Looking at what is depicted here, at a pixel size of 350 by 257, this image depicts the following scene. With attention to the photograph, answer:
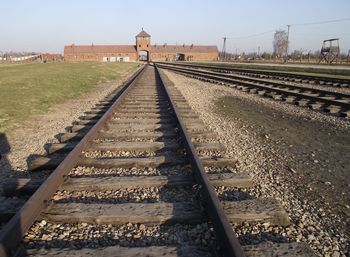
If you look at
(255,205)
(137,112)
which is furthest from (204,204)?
(137,112)

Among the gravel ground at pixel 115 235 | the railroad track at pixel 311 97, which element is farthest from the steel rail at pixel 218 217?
the railroad track at pixel 311 97

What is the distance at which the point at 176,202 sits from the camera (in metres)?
3.40

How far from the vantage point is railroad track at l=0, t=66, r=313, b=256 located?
2.62m

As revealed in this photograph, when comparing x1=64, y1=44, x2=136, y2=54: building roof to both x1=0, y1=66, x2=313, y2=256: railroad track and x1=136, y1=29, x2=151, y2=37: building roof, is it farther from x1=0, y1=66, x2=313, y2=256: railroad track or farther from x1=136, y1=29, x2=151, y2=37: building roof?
x1=0, y1=66, x2=313, y2=256: railroad track

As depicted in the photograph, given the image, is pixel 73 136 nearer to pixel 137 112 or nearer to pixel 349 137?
pixel 137 112

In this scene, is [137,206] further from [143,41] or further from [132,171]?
[143,41]

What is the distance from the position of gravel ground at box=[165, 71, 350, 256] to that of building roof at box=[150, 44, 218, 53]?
11663 centimetres

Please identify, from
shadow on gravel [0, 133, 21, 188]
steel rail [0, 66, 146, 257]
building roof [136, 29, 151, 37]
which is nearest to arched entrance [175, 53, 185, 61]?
building roof [136, 29, 151, 37]

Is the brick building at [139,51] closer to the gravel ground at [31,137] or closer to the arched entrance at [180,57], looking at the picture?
the arched entrance at [180,57]

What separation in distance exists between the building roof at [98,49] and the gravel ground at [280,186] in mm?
114085

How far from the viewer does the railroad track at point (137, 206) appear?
262 centimetres

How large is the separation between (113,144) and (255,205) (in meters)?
2.79

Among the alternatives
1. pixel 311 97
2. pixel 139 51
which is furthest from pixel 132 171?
pixel 139 51

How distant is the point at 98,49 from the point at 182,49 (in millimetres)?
31372
